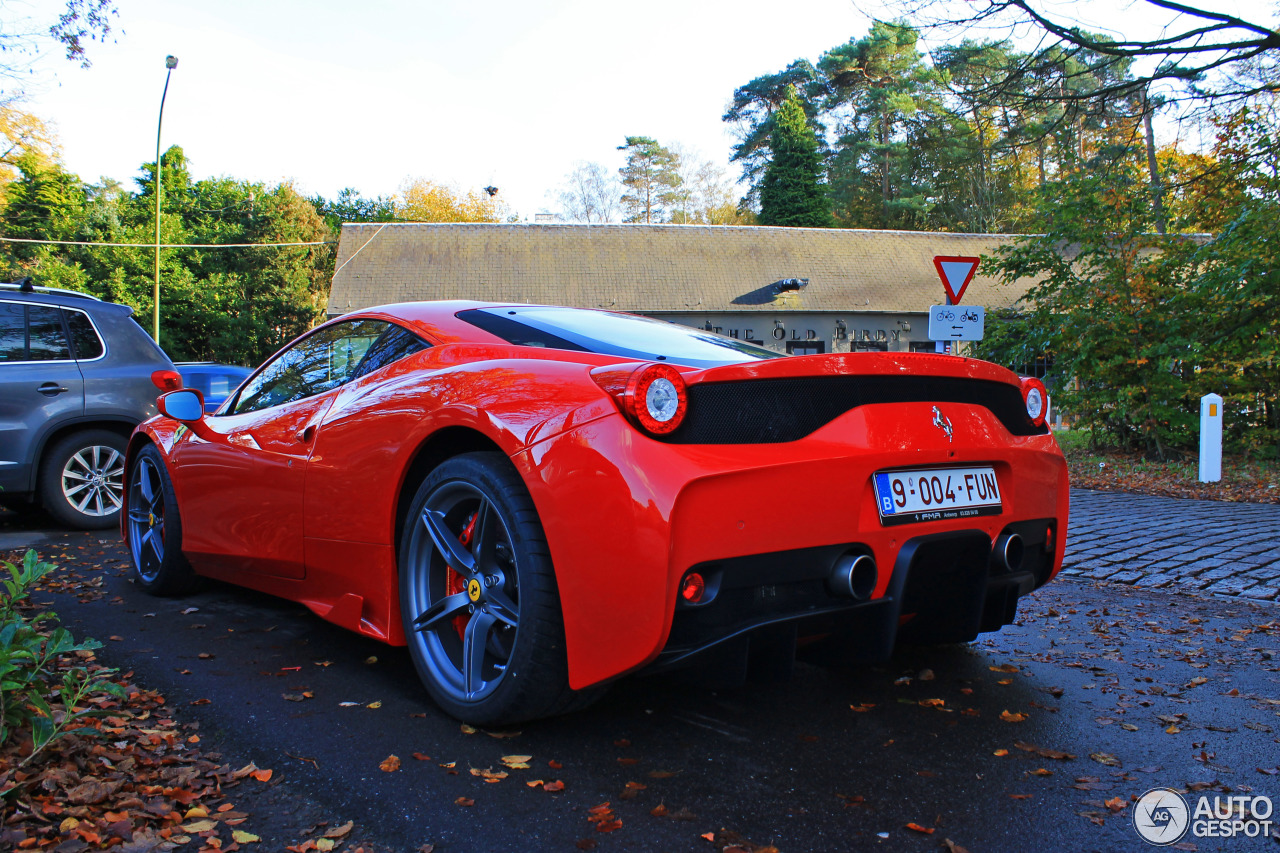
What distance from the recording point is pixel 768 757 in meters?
2.42

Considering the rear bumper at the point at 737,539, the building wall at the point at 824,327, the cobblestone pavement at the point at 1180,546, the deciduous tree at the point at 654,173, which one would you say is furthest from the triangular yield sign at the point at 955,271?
the deciduous tree at the point at 654,173

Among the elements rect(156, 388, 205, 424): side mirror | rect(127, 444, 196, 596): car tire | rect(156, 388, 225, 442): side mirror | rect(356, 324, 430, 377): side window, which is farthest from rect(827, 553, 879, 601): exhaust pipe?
rect(127, 444, 196, 596): car tire

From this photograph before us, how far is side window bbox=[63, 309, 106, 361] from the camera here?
265 inches

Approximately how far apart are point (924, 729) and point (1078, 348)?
457 inches

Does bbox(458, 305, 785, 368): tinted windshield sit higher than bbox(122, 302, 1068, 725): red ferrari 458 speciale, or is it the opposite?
bbox(458, 305, 785, 368): tinted windshield

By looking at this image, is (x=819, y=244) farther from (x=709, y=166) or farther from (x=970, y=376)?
(x=970, y=376)

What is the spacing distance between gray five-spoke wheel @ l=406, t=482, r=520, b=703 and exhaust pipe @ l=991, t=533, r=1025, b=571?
4.67 ft

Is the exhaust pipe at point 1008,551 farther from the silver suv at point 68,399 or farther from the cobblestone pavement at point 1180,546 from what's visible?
the silver suv at point 68,399

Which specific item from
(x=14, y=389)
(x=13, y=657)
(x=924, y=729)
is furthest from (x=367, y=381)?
(x=14, y=389)

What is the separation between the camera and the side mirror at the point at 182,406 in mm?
3885

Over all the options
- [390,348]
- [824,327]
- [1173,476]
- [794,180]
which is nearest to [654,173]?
[794,180]

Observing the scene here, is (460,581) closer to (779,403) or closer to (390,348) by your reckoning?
(390,348)

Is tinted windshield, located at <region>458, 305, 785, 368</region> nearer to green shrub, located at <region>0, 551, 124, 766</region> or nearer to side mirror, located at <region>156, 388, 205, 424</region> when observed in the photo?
green shrub, located at <region>0, 551, 124, 766</region>

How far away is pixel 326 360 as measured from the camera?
3.57m
